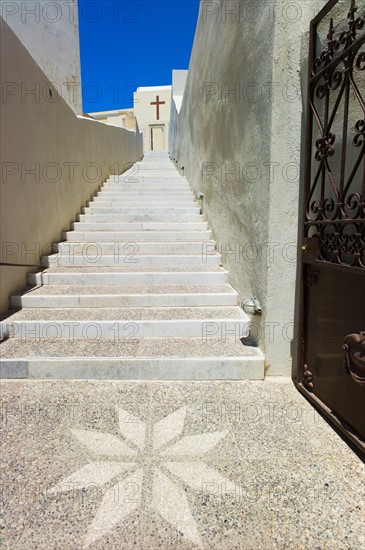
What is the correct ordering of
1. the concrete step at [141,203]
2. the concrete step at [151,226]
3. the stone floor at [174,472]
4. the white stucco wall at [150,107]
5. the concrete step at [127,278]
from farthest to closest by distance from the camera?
the white stucco wall at [150,107]
the concrete step at [141,203]
the concrete step at [151,226]
the concrete step at [127,278]
the stone floor at [174,472]

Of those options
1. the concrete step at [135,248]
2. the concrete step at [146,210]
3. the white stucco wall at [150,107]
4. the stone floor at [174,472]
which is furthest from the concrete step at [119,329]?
the white stucco wall at [150,107]

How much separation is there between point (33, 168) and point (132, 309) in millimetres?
2061

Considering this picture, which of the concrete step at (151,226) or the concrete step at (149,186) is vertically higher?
the concrete step at (149,186)

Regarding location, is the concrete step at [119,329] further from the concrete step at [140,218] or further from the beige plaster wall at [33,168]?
the concrete step at [140,218]

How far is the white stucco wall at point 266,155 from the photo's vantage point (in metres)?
2.18

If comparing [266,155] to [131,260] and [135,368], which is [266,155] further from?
[131,260]

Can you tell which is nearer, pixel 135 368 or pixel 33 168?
pixel 135 368

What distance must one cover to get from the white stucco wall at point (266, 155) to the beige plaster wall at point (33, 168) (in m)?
2.20

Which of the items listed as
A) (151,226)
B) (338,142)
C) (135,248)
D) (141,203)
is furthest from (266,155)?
(141,203)

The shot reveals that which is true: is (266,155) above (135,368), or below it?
above

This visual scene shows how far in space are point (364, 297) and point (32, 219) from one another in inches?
135

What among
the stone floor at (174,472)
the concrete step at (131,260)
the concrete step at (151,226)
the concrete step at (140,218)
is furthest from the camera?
the concrete step at (140,218)

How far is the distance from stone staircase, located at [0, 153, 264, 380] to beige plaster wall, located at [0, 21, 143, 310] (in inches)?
10.2

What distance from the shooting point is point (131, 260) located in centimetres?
384
